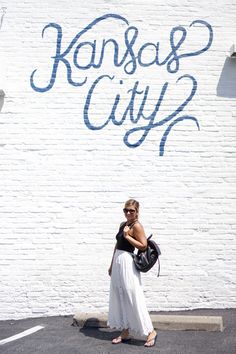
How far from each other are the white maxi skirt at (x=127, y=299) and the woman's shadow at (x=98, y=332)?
14 cm

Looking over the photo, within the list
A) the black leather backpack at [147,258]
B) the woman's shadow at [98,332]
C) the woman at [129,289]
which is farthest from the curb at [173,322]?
the black leather backpack at [147,258]

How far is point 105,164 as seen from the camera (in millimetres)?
8062

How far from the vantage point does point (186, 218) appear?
317 inches

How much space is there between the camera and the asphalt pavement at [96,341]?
629 centimetres

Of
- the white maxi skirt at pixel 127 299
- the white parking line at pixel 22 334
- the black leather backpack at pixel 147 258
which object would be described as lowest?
the white parking line at pixel 22 334

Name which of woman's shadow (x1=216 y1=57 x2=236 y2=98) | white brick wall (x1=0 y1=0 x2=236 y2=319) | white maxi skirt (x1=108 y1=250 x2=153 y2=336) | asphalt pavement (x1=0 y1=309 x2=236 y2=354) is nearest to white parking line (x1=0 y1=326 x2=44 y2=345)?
asphalt pavement (x1=0 y1=309 x2=236 y2=354)

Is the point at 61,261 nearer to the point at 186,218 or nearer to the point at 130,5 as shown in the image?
the point at 186,218

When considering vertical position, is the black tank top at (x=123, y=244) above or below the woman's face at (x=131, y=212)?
below

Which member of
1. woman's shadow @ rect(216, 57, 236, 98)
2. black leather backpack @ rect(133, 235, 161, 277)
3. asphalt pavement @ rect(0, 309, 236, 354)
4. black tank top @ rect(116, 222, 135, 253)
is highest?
woman's shadow @ rect(216, 57, 236, 98)

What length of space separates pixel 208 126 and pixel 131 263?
2464mm

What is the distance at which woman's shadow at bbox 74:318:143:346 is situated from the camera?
265 inches

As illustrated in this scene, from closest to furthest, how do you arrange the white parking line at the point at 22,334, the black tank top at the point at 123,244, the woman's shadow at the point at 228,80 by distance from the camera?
the black tank top at the point at 123,244
the white parking line at the point at 22,334
the woman's shadow at the point at 228,80

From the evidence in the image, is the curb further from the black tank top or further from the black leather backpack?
the black tank top

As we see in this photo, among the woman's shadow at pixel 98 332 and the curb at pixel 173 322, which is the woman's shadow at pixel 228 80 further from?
the woman's shadow at pixel 98 332
